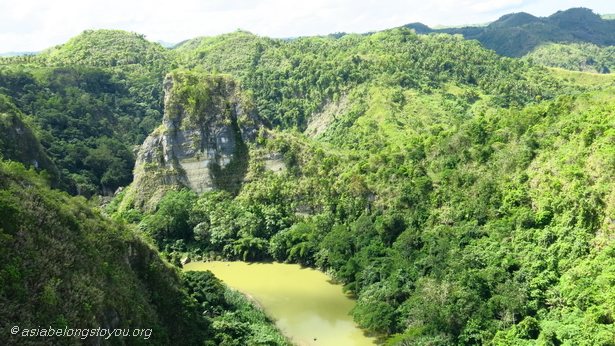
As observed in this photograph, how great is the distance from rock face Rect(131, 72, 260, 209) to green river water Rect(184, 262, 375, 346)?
12942mm

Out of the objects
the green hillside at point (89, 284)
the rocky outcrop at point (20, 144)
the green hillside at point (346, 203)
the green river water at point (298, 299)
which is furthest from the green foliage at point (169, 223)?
the green hillside at point (89, 284)

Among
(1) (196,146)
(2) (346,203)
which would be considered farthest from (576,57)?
(1) (196,146)

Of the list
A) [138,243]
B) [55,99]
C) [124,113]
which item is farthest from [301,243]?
[124,113]

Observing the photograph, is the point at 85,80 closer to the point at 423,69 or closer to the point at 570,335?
the point at 423,69

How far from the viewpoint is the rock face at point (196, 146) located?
204 ft

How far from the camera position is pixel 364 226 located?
46.2 meters

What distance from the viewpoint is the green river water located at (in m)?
35.5

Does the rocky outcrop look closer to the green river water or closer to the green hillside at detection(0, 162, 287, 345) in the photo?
the green river water

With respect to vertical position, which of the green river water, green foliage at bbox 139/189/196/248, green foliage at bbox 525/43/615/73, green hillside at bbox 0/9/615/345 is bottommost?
the green river water

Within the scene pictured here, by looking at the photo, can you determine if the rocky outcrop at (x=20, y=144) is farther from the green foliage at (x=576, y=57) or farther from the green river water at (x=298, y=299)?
the green foliage at (x=576, y=57)

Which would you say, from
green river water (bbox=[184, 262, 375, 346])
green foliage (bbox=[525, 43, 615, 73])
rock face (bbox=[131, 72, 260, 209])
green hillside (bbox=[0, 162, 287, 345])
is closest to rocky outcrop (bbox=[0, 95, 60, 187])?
rock face (bbox=[131, 72, 260, 209])

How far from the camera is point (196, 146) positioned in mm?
62375

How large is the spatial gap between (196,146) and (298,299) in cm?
2763

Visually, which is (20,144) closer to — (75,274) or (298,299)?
(298,299)
